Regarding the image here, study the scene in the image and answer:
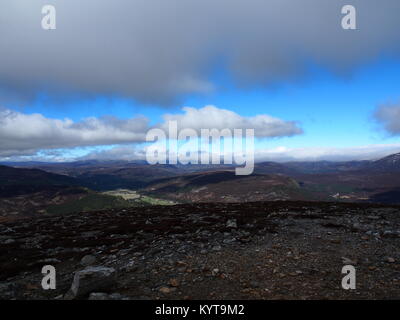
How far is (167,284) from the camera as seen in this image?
11.0m

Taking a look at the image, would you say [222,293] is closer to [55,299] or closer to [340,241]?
[55,299]

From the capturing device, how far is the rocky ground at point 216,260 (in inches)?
404

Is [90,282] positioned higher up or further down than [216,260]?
higher up

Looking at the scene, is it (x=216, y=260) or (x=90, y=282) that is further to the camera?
(x=216, y=260)

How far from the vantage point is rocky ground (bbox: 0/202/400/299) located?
10.3 metres

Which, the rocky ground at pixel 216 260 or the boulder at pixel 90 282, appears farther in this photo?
the rocky ground at pixel 216 260

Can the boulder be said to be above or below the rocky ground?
above

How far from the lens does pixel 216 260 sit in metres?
13.5

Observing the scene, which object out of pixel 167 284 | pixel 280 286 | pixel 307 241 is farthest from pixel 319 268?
pixel 167 284

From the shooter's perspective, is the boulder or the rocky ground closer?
the boulder
